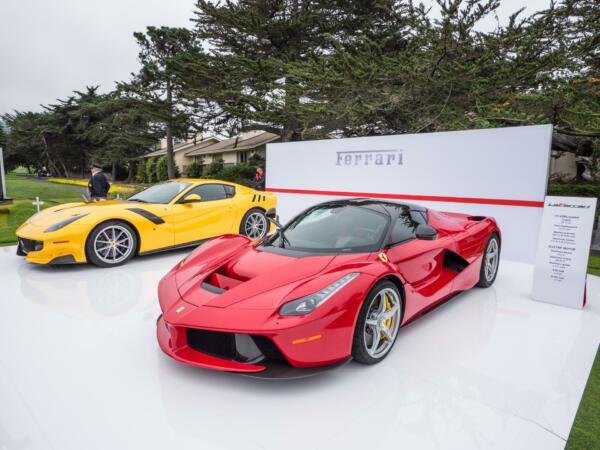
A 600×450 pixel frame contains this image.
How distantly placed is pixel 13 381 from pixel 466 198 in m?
6.34

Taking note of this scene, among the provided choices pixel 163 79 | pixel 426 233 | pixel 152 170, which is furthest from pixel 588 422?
pixel 152 170

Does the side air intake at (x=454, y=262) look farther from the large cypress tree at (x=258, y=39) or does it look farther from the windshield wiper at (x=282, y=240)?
the large cypress tree at (x=258, y=39)

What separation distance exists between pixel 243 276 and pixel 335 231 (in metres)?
0.92

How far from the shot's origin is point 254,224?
696cm

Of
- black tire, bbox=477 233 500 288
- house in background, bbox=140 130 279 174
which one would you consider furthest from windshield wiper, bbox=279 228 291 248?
house in background, bbox=140 130 279 174

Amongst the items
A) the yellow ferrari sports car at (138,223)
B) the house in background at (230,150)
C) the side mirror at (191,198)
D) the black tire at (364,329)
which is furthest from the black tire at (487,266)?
the house in background at (230,150)

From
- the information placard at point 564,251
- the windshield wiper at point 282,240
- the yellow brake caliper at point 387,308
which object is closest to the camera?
the yellow brake caliper at point 387,308

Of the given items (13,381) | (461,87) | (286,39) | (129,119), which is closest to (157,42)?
A: (129,119)

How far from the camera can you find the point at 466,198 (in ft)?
21.0

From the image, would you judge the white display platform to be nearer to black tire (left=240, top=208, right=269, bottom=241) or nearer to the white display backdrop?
the white display backdrop

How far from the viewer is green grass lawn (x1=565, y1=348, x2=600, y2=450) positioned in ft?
6.31

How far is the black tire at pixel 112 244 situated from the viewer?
500 cm

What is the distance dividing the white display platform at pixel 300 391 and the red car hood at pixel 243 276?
53 cm

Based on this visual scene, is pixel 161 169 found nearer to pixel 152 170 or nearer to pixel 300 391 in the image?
pixel 152 170
